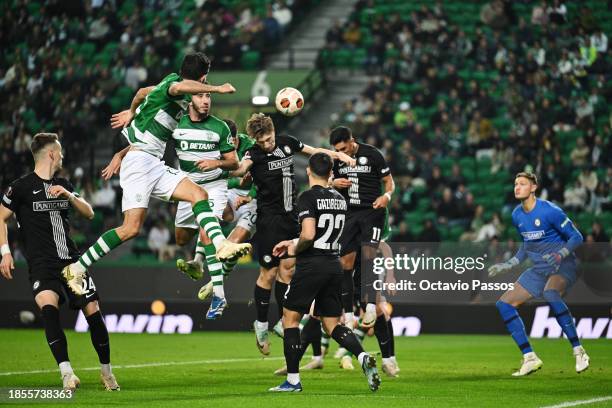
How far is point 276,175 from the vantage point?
1291 centimetres

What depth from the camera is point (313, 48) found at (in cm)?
2955

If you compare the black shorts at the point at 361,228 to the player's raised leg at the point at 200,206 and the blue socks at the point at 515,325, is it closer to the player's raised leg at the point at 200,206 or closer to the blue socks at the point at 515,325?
the blue socks at the point at 515,325

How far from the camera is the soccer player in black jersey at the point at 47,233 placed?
34.2 feet

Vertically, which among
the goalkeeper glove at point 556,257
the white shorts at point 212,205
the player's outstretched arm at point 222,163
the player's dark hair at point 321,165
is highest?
the player's dark hair at point 321,165

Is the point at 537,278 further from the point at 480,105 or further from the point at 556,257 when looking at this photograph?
the point at 480,105

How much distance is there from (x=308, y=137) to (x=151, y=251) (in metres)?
5.55

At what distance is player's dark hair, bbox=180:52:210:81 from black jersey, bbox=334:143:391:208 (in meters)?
3.41

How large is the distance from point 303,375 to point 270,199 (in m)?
2.08

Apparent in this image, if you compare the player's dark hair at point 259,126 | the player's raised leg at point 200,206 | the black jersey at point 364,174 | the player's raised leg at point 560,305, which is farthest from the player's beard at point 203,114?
the player's raised leg at point 560,305

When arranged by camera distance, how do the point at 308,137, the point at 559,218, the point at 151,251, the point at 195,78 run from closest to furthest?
the point at 195,78 → the point at 559,218 → the point at 151,251 → the point at 308,137

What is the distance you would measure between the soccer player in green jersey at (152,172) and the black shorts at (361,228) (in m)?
3.26

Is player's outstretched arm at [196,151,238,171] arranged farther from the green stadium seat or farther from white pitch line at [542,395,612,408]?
the green stadium seat

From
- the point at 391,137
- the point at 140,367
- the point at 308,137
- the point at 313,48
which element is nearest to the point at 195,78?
the point at 140,367

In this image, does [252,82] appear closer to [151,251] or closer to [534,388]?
[151,251]
